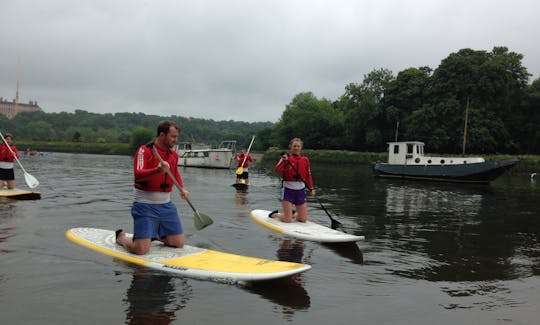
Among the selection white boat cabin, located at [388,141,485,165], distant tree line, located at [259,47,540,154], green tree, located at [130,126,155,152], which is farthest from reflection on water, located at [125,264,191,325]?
green tree, located at [130,126,155,152]

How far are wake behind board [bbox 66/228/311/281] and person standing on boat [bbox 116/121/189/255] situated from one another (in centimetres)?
25

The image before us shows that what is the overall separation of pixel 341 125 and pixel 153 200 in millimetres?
78260

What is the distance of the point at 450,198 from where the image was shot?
18688 mm

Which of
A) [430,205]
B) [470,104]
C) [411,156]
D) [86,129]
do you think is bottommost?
[430,205]

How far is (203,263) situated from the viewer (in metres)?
5.93

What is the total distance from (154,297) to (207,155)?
3915 cm

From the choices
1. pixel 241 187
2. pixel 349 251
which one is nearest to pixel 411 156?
pixel 241 187

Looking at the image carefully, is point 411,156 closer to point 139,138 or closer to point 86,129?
point 139,138

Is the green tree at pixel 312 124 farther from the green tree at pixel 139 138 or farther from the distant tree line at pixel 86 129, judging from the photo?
the distant tree line at pixel 86 129

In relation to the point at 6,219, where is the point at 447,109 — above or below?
above

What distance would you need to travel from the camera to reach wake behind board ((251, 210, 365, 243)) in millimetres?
8031

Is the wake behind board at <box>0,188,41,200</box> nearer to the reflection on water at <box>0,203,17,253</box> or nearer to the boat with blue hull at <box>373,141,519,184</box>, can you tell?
the reflection on water at <box>0,203,17,253</box>

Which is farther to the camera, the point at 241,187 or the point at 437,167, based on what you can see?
the point at 437,167

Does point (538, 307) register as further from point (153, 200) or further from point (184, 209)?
point (184, 209)
